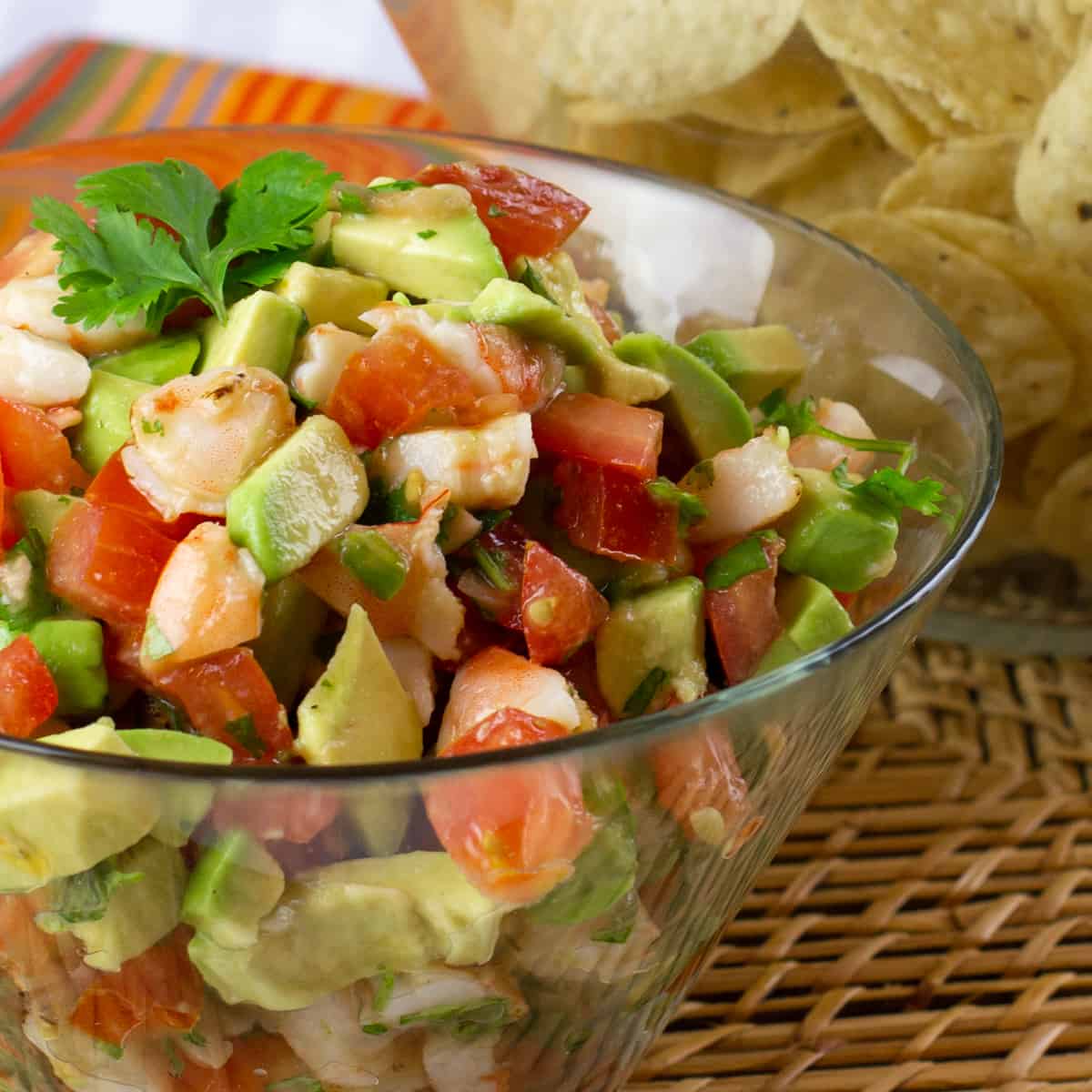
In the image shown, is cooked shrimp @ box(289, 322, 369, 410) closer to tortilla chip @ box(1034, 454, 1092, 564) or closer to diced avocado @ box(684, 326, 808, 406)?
diced avocado @ box(684, 326, 808, 406)

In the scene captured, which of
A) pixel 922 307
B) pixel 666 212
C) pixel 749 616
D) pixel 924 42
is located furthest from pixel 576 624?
pixel 924 42

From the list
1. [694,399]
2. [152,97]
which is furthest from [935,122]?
[152,97]

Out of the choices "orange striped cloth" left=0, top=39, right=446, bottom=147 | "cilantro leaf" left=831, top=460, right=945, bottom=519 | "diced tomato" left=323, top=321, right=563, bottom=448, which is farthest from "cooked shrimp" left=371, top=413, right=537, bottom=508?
"orange striped cloth" left=0, top=39, right=446, bottom=147

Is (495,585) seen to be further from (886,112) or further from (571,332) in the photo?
(886,112)

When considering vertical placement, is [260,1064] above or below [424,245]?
below

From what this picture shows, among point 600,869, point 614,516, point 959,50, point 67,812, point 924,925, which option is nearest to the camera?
point 67,812

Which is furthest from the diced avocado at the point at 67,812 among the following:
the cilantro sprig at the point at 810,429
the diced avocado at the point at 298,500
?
the cilantro sprig at the point at 810,429

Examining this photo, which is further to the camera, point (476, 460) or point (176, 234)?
point (176, 234)
